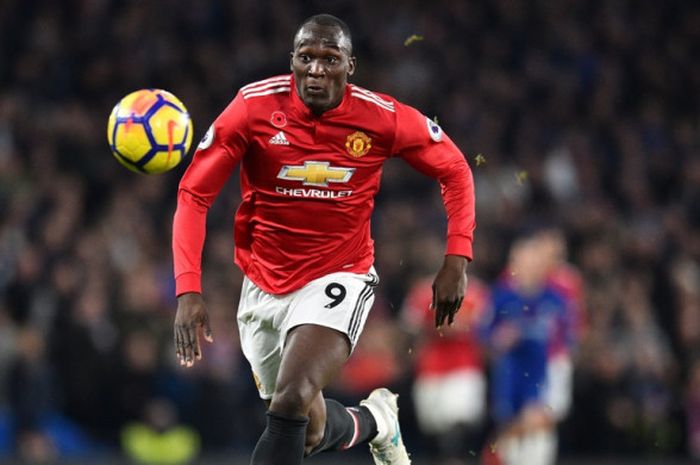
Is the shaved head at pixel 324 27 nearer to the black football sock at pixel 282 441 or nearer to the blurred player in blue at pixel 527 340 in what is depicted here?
the black football sock at pixel 282 441

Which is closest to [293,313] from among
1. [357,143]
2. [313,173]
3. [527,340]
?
[313,173]

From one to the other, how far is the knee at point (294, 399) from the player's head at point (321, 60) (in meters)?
1.22

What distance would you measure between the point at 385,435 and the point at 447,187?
126 centimetres

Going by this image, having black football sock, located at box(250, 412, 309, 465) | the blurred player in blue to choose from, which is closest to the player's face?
black football sock, located at box(250, 412, 309, 465)

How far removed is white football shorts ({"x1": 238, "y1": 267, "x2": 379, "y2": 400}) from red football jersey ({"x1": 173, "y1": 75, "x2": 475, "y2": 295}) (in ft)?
0.18

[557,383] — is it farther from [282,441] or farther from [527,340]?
[282,441]

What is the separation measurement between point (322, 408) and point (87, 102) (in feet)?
23.2

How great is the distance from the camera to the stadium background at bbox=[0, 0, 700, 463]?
10453mm

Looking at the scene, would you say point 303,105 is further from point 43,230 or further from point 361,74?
point 361,74

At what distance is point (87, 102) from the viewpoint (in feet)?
41.2

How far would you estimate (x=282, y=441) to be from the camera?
5613 millimetres

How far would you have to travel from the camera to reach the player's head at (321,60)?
583cm

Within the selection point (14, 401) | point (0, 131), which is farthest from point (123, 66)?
point (14, 401)

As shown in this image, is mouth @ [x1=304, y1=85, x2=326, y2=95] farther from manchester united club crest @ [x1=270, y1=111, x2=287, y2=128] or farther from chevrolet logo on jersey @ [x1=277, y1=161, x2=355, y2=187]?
chevrolet logo on jersey @ [x1=277, y1=161, x2=355, y2=187]
